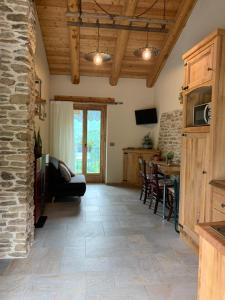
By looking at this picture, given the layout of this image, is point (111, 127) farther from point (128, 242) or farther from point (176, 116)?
point (128, 242)

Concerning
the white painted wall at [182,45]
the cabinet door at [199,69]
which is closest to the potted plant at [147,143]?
the white painted wall at [182,45]

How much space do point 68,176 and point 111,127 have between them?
8.29 ft

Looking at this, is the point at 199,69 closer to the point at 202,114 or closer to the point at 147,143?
the point at 202,114

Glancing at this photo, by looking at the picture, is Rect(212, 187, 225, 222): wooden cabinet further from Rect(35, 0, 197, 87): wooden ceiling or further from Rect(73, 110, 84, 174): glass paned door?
Rect(73, 110, 84, 174): glass paned door

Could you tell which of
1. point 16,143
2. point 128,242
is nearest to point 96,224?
point 128,242

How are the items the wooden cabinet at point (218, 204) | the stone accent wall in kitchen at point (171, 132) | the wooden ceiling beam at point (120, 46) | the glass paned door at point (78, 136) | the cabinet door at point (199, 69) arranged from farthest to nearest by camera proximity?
the glass paned door at point (78, 136)
the stone accent wall in kitchen at point (171, 132)
the wooden ceiling beam at point (120, 46)
the cabinet door at point (199, 69)
the wooden cabinet at point (218, 204)

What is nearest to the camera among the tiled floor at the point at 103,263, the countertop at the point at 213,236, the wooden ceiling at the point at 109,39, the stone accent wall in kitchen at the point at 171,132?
the countertop at the point at 213,236

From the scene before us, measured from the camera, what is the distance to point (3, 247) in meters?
2.84

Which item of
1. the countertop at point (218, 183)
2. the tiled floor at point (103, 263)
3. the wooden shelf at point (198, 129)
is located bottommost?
the tiled floor at point (103, 263)

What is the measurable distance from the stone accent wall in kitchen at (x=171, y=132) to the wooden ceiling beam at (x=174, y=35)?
124 centimetres

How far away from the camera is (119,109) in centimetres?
723

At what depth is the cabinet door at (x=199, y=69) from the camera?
2713 mm

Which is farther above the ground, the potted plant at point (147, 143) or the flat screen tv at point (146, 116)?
the flat screen tv at point (146, 116)

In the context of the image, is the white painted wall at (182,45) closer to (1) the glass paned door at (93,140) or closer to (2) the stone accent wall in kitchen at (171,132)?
(2) the stone accent wall in kitchen at (171,132)
